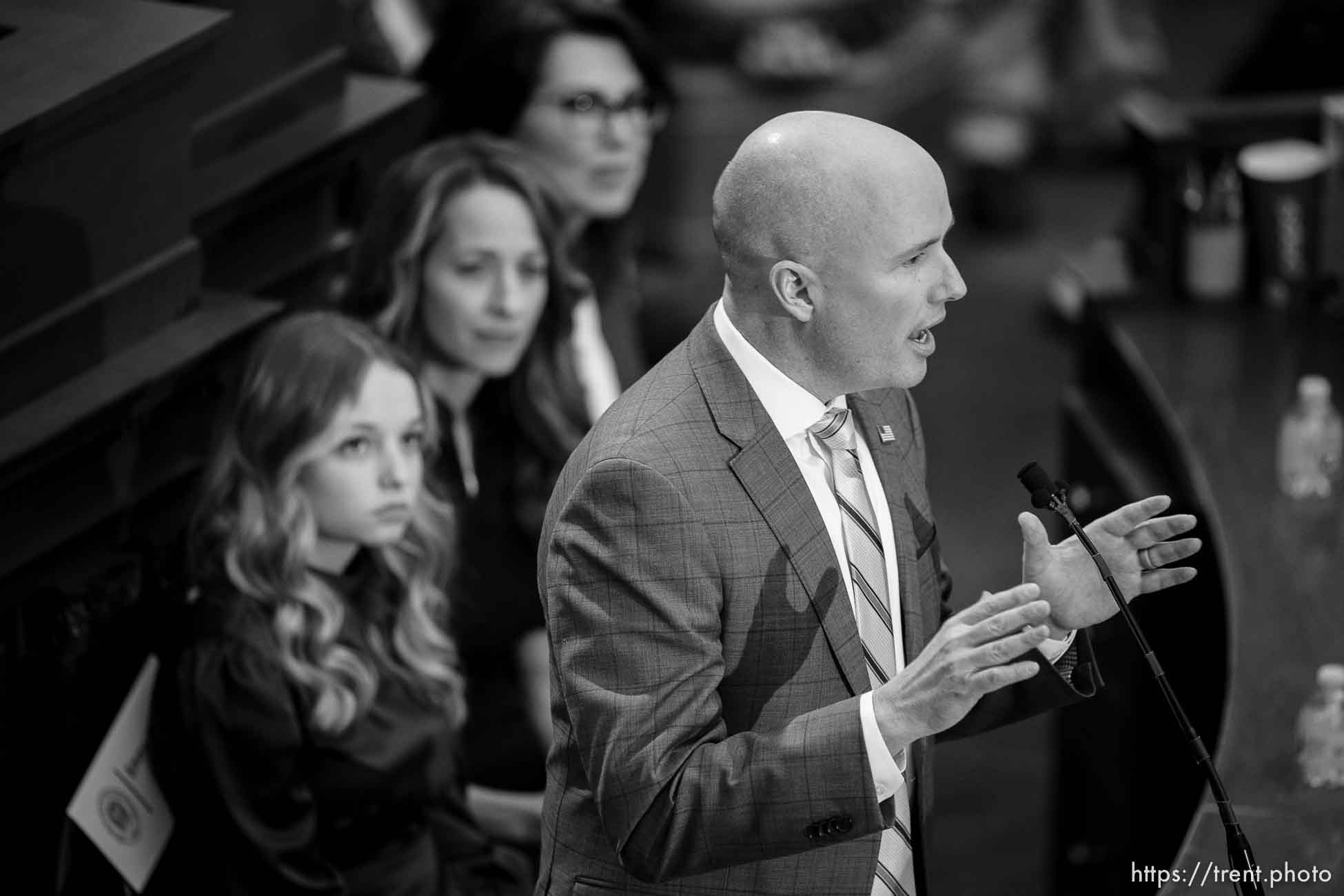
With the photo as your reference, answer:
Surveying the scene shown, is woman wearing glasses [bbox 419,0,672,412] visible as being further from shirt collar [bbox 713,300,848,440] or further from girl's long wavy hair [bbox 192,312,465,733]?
shirt collar [bbox 713,300,848,440]

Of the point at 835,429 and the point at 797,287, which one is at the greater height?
the point at 797,287

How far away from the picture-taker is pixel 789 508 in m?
2.06

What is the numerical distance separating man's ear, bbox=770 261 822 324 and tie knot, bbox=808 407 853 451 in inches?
6.0

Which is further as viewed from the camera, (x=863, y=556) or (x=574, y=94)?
(x=574, y=94)

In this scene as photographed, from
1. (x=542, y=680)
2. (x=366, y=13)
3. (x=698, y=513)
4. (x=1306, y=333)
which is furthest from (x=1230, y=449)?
(x=366, y=13)

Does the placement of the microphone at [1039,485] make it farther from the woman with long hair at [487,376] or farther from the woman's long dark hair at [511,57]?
the woman's long dark hair at [511,57]

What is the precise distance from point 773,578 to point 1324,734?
108cm

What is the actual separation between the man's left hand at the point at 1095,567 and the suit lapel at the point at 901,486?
13 centimetres

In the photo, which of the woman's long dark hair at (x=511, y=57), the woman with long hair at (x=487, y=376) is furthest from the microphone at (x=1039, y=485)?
the woman's long dark hair at (x=511, y=57)

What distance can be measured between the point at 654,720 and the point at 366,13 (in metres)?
3.87

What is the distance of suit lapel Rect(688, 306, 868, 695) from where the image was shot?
80.5 inches

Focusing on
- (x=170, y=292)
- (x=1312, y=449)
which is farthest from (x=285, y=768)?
(x=1312, y=449)

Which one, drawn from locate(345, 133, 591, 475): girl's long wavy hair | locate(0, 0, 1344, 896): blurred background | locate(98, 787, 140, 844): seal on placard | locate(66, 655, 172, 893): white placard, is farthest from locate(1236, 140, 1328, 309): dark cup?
locate(98, 787, 140, 844): seal on placard

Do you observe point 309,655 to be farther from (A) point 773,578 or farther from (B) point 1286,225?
(B) point 1286,225
